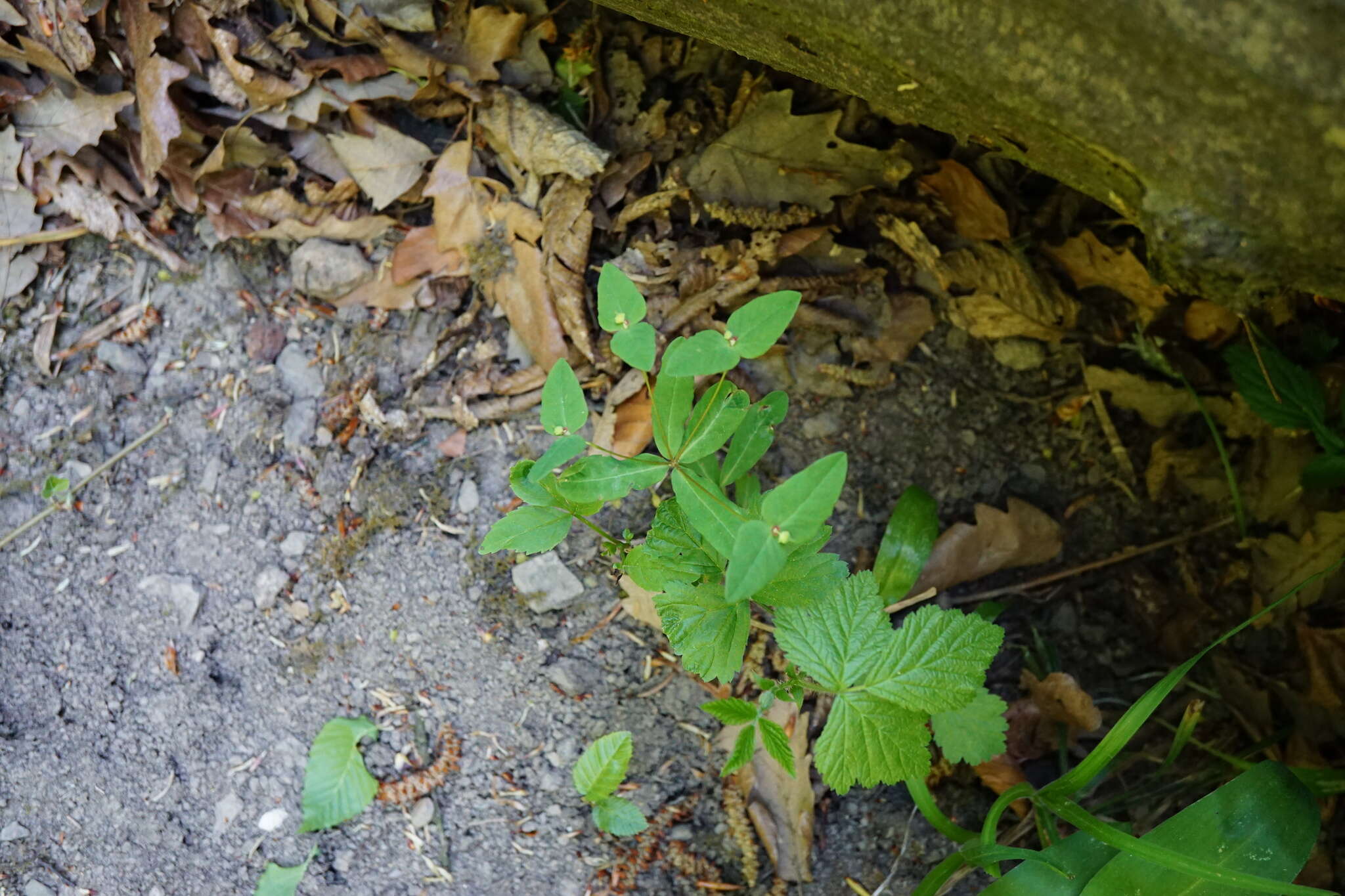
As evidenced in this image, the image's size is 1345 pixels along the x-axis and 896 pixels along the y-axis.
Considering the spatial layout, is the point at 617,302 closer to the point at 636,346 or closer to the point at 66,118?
the point at 636,346

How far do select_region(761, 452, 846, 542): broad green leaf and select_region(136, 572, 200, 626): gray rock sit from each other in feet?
4.62

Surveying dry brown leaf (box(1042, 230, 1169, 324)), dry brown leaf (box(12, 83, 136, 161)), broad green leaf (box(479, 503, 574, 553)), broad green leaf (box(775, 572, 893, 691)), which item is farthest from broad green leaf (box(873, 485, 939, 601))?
dry brown leaf (box(12, 83, 136, 161))

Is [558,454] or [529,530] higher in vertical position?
[558,454]

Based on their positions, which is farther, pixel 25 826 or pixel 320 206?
pixel 320 206

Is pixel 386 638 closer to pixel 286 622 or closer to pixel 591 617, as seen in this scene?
pixel 286 622

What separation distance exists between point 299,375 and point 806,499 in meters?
1.35

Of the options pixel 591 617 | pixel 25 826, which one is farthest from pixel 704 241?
pixel 25 826

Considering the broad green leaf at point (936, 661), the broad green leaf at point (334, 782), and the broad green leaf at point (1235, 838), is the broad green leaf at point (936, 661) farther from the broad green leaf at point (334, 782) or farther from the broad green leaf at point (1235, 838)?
the broad green leaf at point (334, 782)

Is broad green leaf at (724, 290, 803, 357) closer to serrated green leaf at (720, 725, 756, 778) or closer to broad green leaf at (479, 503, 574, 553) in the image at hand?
broad green leaf at (479, 503, 574, 553)

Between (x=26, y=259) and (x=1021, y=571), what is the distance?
94.9 inches

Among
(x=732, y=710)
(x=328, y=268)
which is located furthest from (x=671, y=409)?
(x=328, y=268)

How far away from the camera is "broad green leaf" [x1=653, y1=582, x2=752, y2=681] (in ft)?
4.58

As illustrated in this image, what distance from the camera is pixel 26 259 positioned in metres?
1.95

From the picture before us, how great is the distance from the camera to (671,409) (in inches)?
53.3
